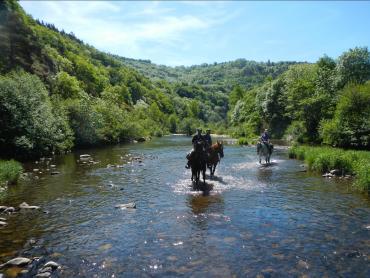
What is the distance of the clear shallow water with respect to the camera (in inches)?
471

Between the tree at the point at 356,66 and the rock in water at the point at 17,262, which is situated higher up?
the tree at the point at 356,66

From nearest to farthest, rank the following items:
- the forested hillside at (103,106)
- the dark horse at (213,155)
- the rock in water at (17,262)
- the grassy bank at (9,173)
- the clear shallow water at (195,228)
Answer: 1. the rock in water at (17,262)
2. the clear shallow water at (195,228)
3. the grassy bank at (9,173)
4. the dark horse at (213,155)
5. the forested hillside at (103,106)

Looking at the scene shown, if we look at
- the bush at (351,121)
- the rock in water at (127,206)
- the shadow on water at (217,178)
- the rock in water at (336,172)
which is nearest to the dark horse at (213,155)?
the shadow on water at (217,178)

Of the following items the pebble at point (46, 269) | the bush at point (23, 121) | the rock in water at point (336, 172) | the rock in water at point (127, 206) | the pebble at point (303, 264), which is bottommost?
the pebble at point (46, 269)

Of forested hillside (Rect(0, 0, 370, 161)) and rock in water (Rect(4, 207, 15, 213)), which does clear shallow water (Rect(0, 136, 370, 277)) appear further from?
forested hillside (Rect(0, 0, 370, 161))

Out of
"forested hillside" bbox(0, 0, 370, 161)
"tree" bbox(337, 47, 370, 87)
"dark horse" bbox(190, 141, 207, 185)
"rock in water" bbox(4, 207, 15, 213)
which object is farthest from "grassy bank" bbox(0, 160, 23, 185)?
"tree" bbox(337, 47, 370, 87)

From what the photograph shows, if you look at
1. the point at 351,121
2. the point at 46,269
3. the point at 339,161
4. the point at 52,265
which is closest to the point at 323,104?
the point at 351,121

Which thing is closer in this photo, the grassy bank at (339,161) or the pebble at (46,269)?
the pebble at (46,269)

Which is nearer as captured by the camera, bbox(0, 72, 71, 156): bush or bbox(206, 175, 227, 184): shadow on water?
bbox(206, 175, 227, 184): shadow on water

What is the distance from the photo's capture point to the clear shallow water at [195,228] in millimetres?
11953

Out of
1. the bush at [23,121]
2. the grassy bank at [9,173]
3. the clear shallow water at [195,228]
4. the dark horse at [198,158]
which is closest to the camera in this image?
the clear shallow water at [195,228]

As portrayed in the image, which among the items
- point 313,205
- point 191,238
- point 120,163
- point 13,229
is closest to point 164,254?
point 191,238

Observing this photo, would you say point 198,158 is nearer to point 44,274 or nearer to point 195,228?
point 195,228

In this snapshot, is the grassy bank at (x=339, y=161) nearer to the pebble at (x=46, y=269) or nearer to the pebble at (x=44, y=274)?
the pebble at (x=46, y=269)
